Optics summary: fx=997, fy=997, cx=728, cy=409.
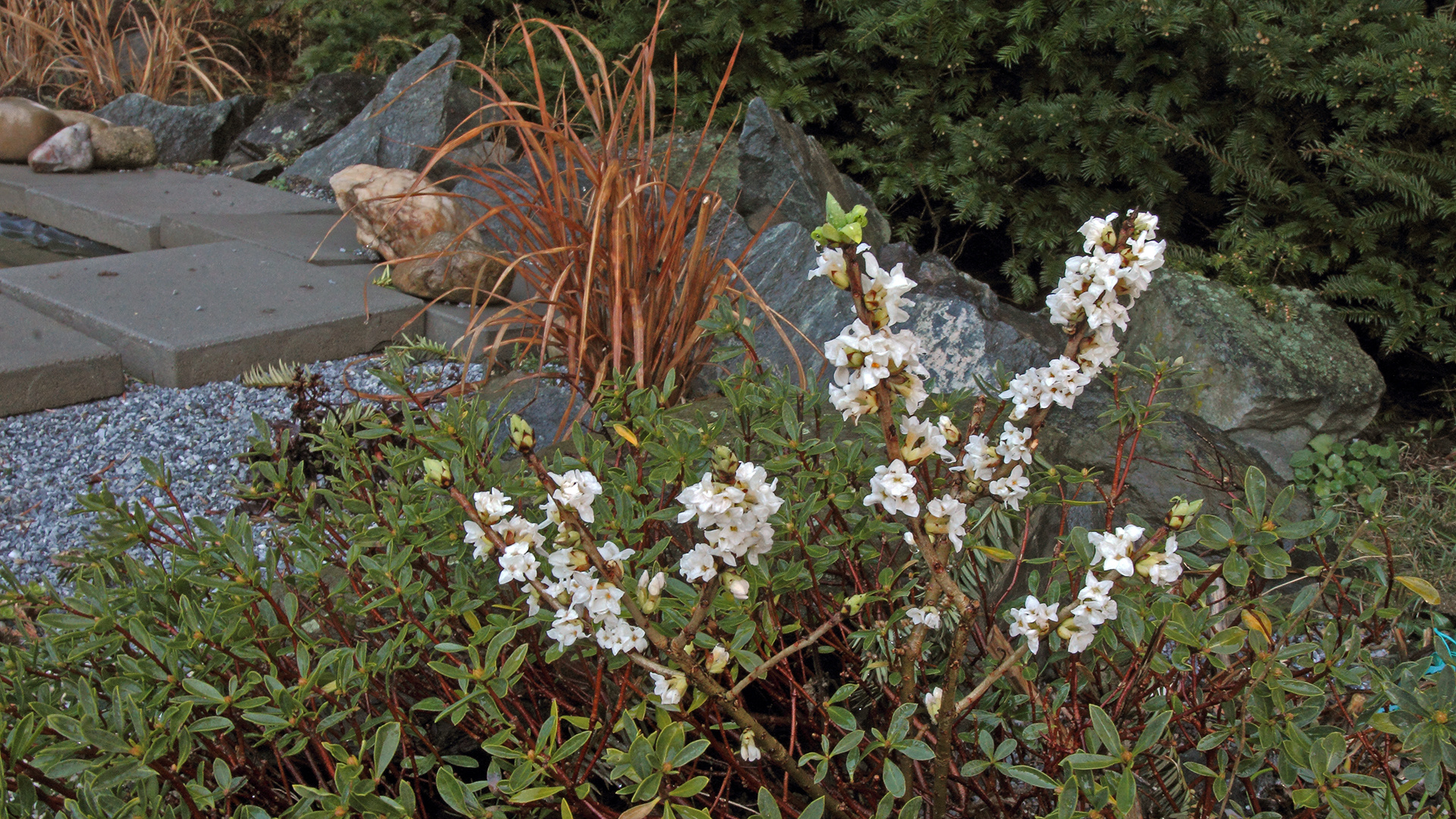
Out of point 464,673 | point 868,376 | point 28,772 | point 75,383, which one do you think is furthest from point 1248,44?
point 75,383

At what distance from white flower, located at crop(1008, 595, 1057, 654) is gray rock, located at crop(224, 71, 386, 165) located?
5.60 meters

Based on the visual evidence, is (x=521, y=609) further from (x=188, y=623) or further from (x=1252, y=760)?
(x=1252, y=760)

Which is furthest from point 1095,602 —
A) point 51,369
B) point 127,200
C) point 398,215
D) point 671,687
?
point 127,200

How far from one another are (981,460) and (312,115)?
5.72 meters

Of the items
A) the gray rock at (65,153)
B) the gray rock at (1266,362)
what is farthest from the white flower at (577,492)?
the gray rock at (65,153)

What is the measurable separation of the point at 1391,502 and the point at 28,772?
326 centimetres

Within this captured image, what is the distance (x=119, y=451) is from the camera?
277cm

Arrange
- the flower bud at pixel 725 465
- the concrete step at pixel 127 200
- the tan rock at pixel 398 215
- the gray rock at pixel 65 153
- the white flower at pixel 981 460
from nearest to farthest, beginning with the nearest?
the flower bud at pixel 725 465, the white flower at pixel 981 460, the tan rock at pixel 398 215, the concrete step at pixel 127 200, the gray rock at pixel 65 153

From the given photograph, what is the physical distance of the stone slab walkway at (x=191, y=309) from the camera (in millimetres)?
3031

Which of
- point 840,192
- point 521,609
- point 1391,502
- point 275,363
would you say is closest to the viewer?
point 521,609

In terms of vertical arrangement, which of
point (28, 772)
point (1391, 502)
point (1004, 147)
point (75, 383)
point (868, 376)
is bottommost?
point (1391, 502)

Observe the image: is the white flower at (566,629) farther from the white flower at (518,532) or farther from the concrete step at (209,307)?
the concrete step at (209,307)

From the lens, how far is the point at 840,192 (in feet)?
12.4

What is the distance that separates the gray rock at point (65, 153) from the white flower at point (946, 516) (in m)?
6.12
